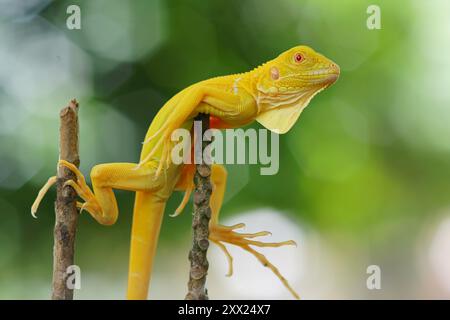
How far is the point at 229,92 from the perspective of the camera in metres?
3.07

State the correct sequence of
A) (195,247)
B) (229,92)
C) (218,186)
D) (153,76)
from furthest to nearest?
(153,76), (218,186), (229,92), (195,247)

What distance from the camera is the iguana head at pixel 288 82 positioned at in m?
3.12

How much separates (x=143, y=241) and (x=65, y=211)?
421mm

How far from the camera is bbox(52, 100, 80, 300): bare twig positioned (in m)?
2.85

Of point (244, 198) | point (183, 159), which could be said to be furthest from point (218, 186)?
point (244, 198)

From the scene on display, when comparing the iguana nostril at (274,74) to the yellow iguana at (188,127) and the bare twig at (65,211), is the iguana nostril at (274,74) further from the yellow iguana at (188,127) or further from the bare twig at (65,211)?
the bare twig at (65,211)

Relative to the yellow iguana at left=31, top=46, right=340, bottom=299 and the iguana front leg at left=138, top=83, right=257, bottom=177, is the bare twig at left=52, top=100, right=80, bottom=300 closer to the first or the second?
the yellow iguana at left=31, top=46, right=340, bottom=299

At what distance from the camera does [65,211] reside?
2867 mm

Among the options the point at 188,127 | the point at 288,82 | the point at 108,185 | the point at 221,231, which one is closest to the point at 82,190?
the point at 108,185

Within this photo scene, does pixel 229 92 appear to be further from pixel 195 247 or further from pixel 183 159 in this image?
pixel 195 247

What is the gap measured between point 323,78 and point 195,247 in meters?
1.13
